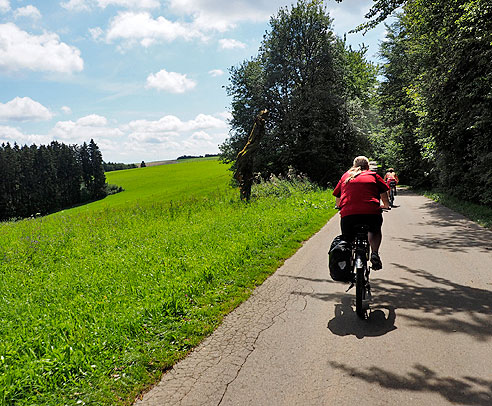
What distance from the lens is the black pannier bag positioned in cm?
460

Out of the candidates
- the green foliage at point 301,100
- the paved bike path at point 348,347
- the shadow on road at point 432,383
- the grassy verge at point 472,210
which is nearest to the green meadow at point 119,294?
the paved bike path at point 348,347

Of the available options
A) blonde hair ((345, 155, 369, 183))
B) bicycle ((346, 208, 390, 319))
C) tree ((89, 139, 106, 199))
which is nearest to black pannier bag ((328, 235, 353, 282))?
bicycle ((346, 208, 390, 319))

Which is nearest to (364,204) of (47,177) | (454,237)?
(454,237)

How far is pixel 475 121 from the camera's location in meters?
12.0

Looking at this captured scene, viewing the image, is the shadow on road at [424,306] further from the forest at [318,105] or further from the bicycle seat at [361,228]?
the forest at [318,105]

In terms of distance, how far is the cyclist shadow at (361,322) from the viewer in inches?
158

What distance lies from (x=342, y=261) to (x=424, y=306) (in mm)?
1288

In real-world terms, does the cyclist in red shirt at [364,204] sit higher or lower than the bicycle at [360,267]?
higher

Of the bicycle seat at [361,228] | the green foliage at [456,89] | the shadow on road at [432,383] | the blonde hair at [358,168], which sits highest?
the green foliage at [456,89]

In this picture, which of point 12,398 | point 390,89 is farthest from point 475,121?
point 390,89

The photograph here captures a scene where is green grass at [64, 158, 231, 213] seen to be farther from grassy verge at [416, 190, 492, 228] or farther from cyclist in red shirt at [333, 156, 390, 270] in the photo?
→ cyclist in red shirt at [333, 156, 390, 270]

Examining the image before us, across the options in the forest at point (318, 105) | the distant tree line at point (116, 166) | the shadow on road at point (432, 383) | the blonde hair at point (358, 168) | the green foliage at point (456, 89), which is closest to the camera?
the shadow on road at point (432, 383)

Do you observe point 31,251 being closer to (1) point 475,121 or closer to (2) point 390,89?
(1) point 475,121

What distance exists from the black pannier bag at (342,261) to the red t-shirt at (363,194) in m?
0.47
